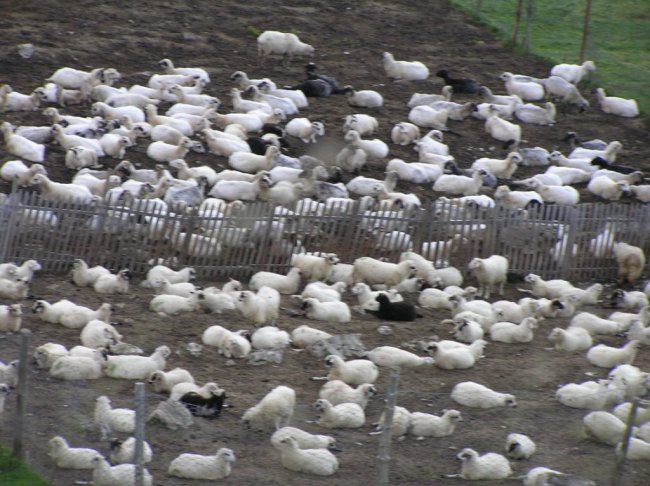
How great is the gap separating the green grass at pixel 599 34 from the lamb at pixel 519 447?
54.7 ft

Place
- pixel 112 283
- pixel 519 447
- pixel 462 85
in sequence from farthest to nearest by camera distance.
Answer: pixel 462 85
pixel 112 283
pixel 519 447

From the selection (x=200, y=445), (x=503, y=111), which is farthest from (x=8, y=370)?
(x=503, y=111)

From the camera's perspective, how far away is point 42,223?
1616cm

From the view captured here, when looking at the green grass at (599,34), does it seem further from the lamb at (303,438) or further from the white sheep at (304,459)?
the white sheep at (304,459)

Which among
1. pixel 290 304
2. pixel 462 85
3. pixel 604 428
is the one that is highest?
pixel 462 85

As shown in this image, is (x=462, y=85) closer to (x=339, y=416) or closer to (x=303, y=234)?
(x=303, y=234)

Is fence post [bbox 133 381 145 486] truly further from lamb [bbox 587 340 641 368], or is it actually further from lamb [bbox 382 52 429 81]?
lamb [bbox 382 52 429 81]

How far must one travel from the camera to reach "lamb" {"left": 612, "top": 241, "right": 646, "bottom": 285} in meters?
18.0

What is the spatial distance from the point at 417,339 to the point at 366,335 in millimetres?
625

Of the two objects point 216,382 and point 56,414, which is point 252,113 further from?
point 56,414

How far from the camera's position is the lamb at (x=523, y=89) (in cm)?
2594

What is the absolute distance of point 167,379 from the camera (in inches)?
492

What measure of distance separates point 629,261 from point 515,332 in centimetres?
363

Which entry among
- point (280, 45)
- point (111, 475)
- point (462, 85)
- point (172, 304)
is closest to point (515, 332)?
point (172, 304)
